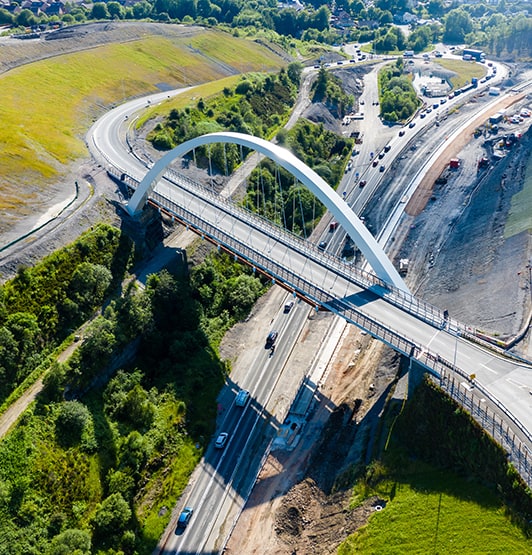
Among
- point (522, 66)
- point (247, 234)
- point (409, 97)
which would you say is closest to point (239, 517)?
point (247, 234)

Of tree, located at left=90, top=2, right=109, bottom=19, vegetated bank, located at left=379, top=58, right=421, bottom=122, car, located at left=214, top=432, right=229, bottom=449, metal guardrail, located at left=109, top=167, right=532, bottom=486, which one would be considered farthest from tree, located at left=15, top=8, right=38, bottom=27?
car, located at left=214, top=432, right=229, bottom=449

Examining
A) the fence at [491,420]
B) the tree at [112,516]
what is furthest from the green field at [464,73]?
the tree at [112,516]

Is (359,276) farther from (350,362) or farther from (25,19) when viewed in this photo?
(25,19)

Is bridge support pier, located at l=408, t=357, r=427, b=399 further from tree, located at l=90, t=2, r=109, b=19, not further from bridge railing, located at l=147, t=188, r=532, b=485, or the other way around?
tree, located at l=90, t=2, r=109, b=19

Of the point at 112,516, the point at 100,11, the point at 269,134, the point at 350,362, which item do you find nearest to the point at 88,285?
the point at 112,516

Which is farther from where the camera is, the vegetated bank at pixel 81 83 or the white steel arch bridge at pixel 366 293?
the vegetated bank at pixel 81 83

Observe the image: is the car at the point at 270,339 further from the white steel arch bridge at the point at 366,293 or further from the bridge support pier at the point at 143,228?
the bridge support pier at the point at 143,228

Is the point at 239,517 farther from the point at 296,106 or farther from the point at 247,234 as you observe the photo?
the point at 296,106
